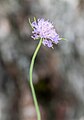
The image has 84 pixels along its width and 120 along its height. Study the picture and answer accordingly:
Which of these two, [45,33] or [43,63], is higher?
[43,63]

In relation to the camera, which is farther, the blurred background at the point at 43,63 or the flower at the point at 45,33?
the blurred background at the point at 43,63

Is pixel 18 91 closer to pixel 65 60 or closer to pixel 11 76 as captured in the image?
pixel 11 76

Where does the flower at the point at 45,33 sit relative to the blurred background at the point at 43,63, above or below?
below

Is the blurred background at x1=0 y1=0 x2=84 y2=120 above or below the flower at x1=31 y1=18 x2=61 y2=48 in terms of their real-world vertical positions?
above

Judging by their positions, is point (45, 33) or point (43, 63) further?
point (43, 63)

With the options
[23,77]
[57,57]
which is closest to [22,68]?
[23,77]
